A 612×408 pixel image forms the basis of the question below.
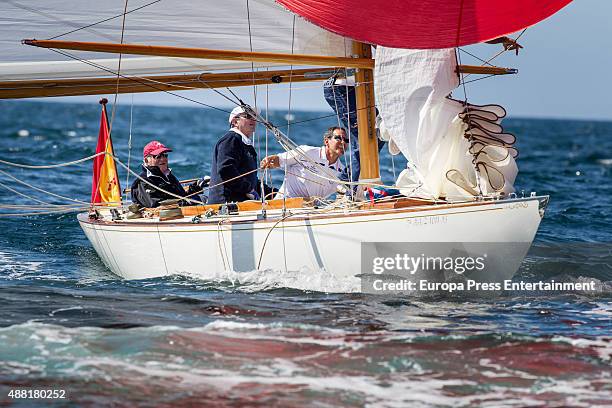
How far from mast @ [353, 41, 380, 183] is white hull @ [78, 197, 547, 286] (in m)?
0.85

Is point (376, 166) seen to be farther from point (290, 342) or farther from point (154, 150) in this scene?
point (290, 342)

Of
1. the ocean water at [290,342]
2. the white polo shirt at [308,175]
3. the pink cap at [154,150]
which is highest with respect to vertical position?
the pink cap at [154,150]

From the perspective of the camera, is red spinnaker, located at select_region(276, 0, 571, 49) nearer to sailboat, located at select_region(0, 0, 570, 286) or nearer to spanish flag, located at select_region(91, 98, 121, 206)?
sailboat, located at select_region(0, 0, 570, 286)

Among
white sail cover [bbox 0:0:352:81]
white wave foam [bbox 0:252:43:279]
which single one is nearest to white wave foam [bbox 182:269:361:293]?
white wave foam [bbox 0:252:43:279]

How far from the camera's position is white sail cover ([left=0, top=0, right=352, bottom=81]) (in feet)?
34.9

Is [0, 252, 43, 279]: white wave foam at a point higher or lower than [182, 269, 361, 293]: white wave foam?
higher

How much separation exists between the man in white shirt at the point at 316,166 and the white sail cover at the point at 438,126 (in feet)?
4.56

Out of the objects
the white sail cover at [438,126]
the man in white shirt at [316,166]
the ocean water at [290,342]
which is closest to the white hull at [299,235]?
the ocean water at [290,342]

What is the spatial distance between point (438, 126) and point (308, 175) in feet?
7.33

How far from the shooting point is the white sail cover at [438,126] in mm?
8719

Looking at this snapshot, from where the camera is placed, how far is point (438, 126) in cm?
882

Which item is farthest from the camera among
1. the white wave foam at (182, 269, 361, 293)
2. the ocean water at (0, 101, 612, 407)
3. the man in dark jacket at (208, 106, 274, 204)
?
the man in dark jacket at (208, 106, 274, 204)

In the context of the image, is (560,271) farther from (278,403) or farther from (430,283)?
(278,403)

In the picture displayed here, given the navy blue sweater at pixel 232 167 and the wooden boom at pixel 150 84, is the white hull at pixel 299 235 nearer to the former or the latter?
the navy blue sweater at pixel 232 167
